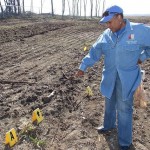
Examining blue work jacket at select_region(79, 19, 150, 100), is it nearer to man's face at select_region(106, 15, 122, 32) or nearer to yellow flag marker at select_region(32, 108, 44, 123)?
man's face at select_region(106, 15, 122, 32)

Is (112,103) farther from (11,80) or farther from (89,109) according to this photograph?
(11,80)

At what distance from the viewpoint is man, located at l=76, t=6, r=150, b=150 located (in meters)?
4.62

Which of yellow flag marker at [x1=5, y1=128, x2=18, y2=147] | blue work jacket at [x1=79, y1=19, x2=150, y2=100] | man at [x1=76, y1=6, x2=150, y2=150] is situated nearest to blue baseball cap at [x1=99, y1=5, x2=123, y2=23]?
man at [x1=76, y1=6, x2=150, y2=150]

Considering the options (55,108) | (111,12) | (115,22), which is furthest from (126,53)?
(55,108)

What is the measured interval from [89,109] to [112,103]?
4.61 feet

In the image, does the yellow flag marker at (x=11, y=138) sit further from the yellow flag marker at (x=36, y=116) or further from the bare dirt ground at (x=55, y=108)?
the yellow flag marker at (x=36, y=116)

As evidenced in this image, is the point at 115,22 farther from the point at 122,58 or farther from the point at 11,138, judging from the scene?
the point at 11,138

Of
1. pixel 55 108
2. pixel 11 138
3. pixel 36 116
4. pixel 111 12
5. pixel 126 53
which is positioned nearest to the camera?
pixel 111 12

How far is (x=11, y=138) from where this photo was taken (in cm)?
497

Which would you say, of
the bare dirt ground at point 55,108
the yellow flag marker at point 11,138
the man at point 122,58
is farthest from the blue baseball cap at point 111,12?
the yellow flag marker at point 11,138

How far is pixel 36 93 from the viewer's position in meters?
7.38

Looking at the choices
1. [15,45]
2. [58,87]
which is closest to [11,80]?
[58,87]

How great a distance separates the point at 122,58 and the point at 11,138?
1.97 m

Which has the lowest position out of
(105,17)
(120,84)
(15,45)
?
(15,45)
